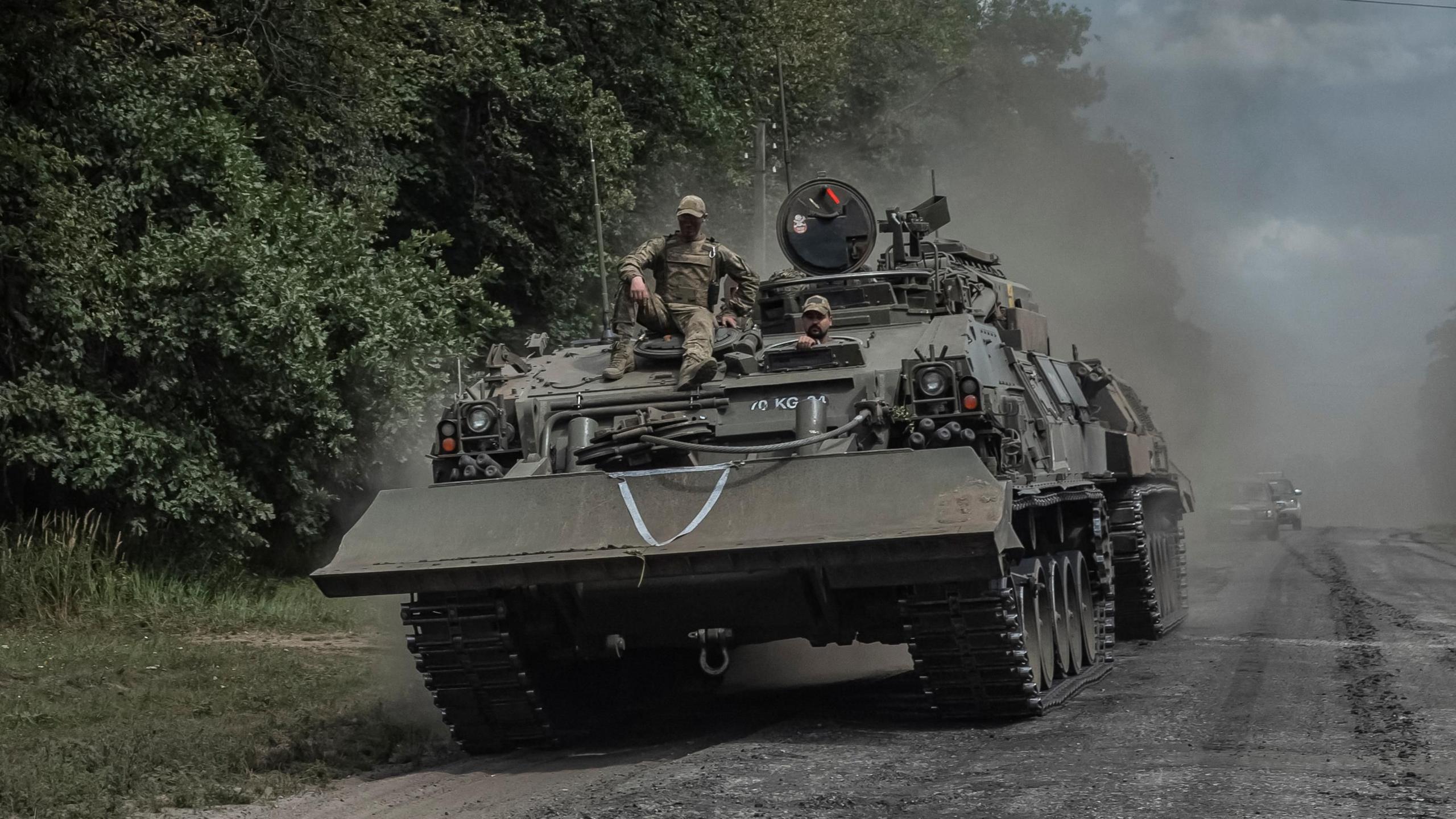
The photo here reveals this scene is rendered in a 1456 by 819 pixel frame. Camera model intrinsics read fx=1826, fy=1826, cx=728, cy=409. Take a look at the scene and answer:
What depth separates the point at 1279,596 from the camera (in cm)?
1934

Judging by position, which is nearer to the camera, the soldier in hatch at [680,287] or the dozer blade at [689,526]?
the dozer blade at [689,526]

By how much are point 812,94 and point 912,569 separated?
19.2 meters

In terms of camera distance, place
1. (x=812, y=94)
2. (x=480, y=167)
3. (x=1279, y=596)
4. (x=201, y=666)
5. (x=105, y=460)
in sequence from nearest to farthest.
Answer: (x=201, y=666), (x=105, y=460), (x=1279, y=596), (x=480, y=167), (x=812, y=94)

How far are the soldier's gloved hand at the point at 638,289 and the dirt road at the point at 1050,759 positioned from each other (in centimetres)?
245

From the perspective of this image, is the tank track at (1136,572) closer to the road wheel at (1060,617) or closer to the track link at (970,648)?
the road wheel at (1060,617)

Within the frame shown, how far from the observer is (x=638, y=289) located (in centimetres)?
1051

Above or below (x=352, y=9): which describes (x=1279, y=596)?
below

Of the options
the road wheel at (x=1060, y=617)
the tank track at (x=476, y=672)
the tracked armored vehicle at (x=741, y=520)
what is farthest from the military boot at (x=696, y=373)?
the road wheel at (x=1060, y=617)

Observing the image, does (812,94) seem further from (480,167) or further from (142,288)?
(142,288)

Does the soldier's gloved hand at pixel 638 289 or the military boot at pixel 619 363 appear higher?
the soldier's gloved hand at pixel 638 289

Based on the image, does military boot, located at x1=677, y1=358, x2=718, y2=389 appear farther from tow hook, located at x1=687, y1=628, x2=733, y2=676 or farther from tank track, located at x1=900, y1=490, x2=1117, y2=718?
tank track, located at x1=900, y1=490, x2=1117, y2=718

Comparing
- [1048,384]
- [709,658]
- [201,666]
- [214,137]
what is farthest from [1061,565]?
[214,137]

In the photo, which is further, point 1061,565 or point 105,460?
point 105,460

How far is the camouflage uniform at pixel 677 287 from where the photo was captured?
10.6 meters
